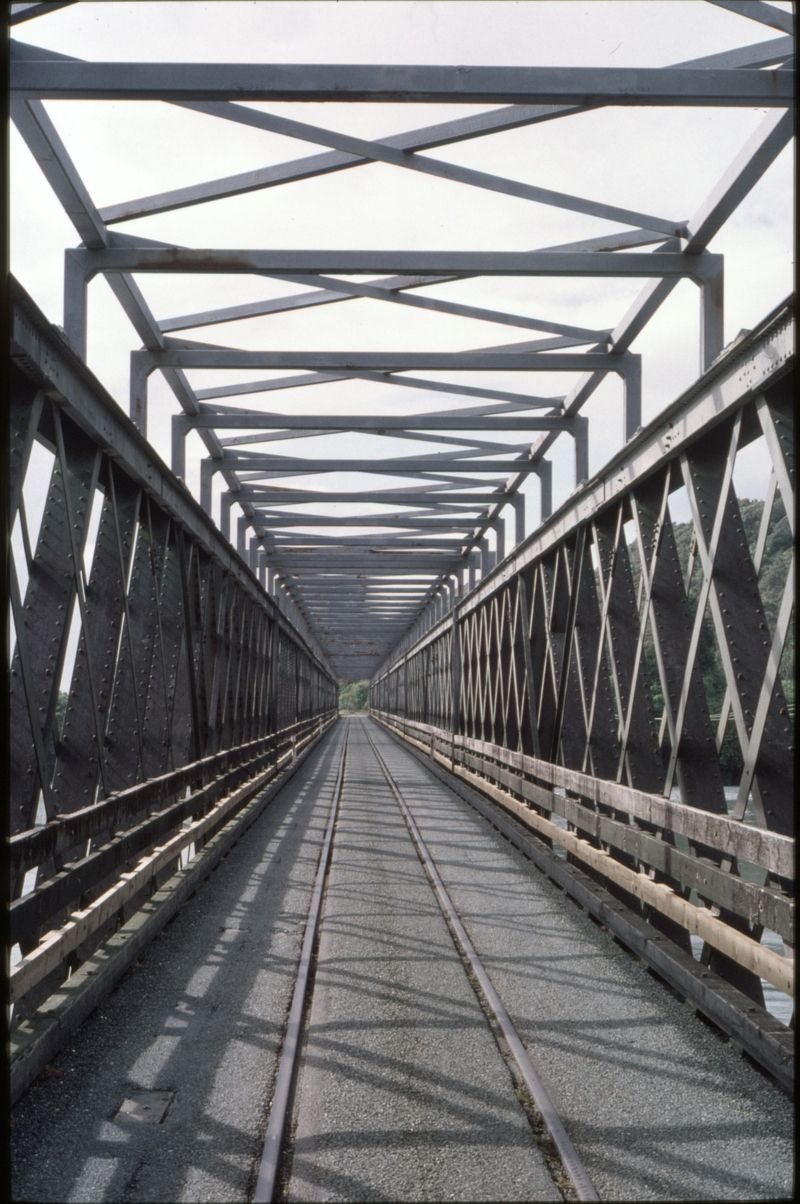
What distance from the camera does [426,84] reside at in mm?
5828

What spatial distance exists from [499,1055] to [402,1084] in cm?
61

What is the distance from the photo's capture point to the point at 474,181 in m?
7.40

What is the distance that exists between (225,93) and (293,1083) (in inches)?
213

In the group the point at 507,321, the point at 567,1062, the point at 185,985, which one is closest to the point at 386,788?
the point at 507,321

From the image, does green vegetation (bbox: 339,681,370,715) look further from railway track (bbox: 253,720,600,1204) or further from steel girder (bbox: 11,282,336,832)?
railway track (bbox: 253,720,600,1204)

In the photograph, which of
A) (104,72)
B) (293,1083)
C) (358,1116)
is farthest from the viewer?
(104,72)

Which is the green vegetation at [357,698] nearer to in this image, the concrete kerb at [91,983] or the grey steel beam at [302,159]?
the concrete kerb at [91,983]

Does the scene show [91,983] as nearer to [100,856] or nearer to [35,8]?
[100,856]

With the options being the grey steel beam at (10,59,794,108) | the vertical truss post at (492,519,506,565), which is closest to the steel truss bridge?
the grey steel beam at (10,59,794,108)

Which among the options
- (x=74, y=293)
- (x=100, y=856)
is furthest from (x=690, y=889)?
(x=74, y=293)

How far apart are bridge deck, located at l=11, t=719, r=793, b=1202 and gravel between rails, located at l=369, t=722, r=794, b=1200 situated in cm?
1

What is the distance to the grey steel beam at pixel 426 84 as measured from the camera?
5805 millimetres

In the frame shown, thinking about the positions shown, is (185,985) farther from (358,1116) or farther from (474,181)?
(474,181)

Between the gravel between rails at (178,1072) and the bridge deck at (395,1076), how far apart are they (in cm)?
1
